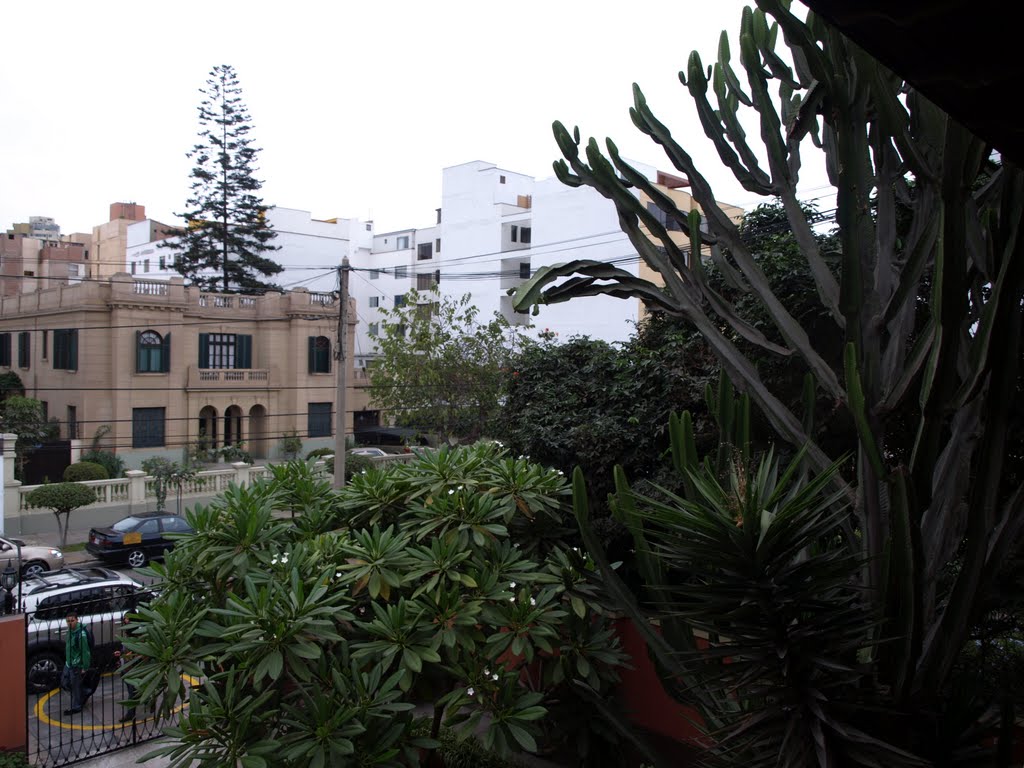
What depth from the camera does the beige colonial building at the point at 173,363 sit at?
31.8 meters

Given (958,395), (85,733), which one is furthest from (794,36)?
(85,733)

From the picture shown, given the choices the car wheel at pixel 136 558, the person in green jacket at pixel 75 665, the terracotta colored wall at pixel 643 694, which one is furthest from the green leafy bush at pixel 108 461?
the terracotta colored wall at pixel 643 694

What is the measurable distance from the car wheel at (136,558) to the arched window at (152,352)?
611 inches

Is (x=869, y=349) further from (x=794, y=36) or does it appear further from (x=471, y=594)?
(x=471, y=594)

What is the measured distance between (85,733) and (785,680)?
891 centimetres

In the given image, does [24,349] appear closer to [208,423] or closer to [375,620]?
[208,423]

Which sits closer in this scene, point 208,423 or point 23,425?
point 23,425

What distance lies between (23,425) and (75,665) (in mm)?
22805

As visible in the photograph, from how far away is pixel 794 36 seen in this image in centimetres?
415

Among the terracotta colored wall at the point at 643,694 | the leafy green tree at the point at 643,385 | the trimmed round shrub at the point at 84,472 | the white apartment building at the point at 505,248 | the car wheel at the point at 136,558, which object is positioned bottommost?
the car wheel at the point at 136,558

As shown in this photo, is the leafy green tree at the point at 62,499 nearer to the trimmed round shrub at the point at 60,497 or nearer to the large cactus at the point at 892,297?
the trimmed round shrub at the point at 60,497

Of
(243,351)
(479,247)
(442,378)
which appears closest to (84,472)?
(243,351)

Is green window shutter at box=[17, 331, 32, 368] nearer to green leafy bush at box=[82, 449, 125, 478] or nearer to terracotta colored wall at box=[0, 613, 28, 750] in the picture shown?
green leafy bush at box=[82, 449, 125, 478]

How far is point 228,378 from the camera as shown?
35.9 meters
